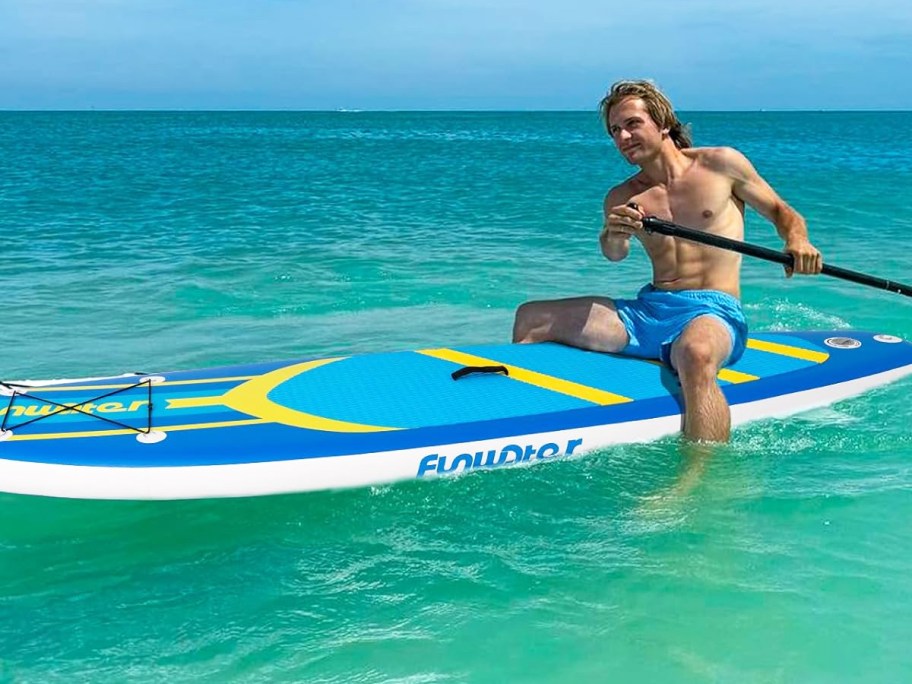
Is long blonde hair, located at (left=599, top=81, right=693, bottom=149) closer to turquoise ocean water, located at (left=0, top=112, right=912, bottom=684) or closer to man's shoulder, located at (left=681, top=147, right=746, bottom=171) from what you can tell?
man's shoulder, located at (left=681, top=147, right=746, bottom=171)

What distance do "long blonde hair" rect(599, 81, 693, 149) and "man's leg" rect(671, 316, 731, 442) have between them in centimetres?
95

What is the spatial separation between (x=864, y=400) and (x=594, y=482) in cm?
182

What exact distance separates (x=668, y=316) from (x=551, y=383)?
2.20 feet

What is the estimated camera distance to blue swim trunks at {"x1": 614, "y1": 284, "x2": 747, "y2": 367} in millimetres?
4691

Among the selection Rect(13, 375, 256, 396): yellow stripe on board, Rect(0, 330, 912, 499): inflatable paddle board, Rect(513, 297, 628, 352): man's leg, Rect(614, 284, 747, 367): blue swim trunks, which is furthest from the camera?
Rect(513, 297, 628, 352): man's leg

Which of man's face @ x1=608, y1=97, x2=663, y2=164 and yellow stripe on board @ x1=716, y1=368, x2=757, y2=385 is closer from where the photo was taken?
man's face @ x1=608, y1=97, x2=663, y2=164

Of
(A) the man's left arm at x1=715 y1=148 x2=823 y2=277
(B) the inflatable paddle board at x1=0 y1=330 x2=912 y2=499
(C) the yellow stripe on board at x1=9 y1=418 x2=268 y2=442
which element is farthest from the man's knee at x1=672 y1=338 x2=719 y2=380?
(C) the yellow stripe on board at x1=9 y1=418 x2=268 y2=442

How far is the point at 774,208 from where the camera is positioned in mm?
4617

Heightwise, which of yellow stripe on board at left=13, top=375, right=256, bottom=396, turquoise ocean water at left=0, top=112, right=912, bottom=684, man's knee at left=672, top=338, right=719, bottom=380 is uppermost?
man's knee at left=672, top=338, right=719, bottom=380

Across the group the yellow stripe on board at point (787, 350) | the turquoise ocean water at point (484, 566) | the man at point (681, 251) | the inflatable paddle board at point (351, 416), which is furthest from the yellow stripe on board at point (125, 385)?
the yellow stripe on board at point (787, 350)

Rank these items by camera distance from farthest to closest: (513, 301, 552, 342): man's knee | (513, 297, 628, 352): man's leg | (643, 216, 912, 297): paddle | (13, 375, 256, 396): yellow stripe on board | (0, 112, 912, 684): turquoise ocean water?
(513, 301, 552, 342): man's knee, (513, 297, 628, 352): man's leg, (643, 216, 912, 297): paddle, (13, 375, 256, 396): yellow stripe on board, (0, 112, 912, 684): turquoise ocean water

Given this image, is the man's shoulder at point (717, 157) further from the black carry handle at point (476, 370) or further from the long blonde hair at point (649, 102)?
the black carry handle at point (476, 370)

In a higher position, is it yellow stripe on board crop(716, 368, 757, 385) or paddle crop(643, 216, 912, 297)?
paddle crop(643, 216, 912, 297)

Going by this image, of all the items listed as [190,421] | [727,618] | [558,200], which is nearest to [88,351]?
[190,421]
